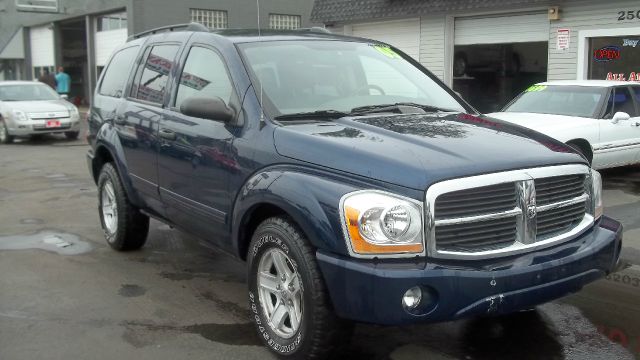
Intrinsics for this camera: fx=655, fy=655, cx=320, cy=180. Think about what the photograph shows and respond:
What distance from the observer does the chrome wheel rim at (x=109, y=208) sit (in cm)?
607

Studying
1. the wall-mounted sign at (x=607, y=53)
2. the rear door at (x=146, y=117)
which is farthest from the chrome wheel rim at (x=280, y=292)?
the wall-mounted sign at (x=607, y=53)

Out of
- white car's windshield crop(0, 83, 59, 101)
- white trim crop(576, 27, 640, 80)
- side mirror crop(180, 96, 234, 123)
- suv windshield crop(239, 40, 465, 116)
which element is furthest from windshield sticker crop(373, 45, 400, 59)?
white car's windshield crop(0, 83, 59, 101)

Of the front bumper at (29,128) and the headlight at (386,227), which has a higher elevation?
the headlight at (386,227)

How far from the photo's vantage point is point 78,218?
7.67m

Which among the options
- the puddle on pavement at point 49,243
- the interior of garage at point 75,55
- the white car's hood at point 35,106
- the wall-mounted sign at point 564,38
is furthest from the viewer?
the interior of garage at point 75,55

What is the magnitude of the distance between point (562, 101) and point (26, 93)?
13.5 m

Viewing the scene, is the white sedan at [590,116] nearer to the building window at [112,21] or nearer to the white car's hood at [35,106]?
the white car's hood at [35,106]

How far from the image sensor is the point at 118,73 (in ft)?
20.6

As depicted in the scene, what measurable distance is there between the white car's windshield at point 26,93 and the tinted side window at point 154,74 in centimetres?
1279

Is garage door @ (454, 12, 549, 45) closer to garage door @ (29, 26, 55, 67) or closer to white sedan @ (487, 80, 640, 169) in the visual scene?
white sedan @ (487, 80, 640, 169)

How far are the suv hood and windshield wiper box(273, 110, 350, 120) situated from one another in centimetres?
13

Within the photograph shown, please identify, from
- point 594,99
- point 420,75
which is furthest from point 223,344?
point 594,99

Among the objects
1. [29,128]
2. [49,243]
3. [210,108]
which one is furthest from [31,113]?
[210,108]

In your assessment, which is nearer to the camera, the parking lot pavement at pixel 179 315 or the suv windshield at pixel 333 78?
the parking lot pavement at pixel 179 315
